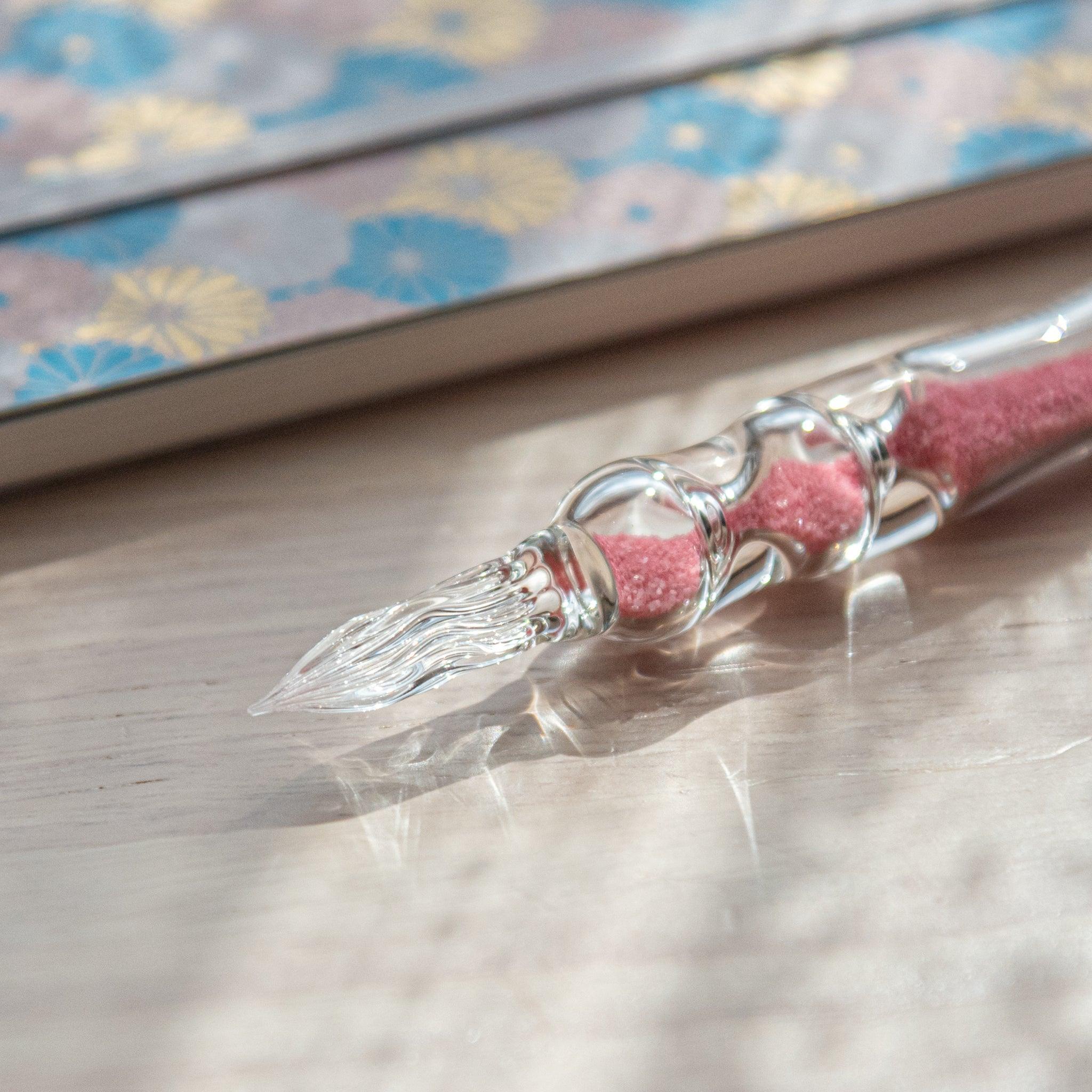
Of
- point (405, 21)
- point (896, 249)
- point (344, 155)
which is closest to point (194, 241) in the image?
point (344, 155)

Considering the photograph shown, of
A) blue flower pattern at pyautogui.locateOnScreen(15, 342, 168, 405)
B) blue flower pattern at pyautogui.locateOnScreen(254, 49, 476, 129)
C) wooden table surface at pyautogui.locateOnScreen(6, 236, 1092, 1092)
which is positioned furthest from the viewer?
blue flower pattern at pyautogui.locateOnScreen(254, 49, 476, 129)

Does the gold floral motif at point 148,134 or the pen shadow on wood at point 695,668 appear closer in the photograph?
the pen shadow on wood at point 695,668

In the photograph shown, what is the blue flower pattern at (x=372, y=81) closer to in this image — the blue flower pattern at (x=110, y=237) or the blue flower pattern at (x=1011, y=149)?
the blue flower pattern at (x=110, y=237)

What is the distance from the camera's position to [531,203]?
1.51 ft

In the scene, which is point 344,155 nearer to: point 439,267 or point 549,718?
point 439,267

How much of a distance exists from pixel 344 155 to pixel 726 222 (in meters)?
0.16

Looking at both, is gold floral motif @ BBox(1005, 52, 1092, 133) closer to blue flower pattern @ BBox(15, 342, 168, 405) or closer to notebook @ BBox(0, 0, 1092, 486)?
notebook @ BBox(0, 0, 1092, 486)

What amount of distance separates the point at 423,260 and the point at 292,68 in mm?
150

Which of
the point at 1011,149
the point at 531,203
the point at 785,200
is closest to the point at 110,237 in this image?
the point at 531,203

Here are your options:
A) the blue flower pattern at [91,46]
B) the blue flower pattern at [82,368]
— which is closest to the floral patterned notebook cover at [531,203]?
the blue flower pattern at [82,368]

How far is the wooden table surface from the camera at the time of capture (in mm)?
249

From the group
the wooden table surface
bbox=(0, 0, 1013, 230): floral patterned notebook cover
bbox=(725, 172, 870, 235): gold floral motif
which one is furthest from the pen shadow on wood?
bbox=(0, 0, 1013, 230): floral patterned notebook cover

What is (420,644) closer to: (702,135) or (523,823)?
(523,823)

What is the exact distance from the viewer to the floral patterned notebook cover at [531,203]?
0.41 meters
